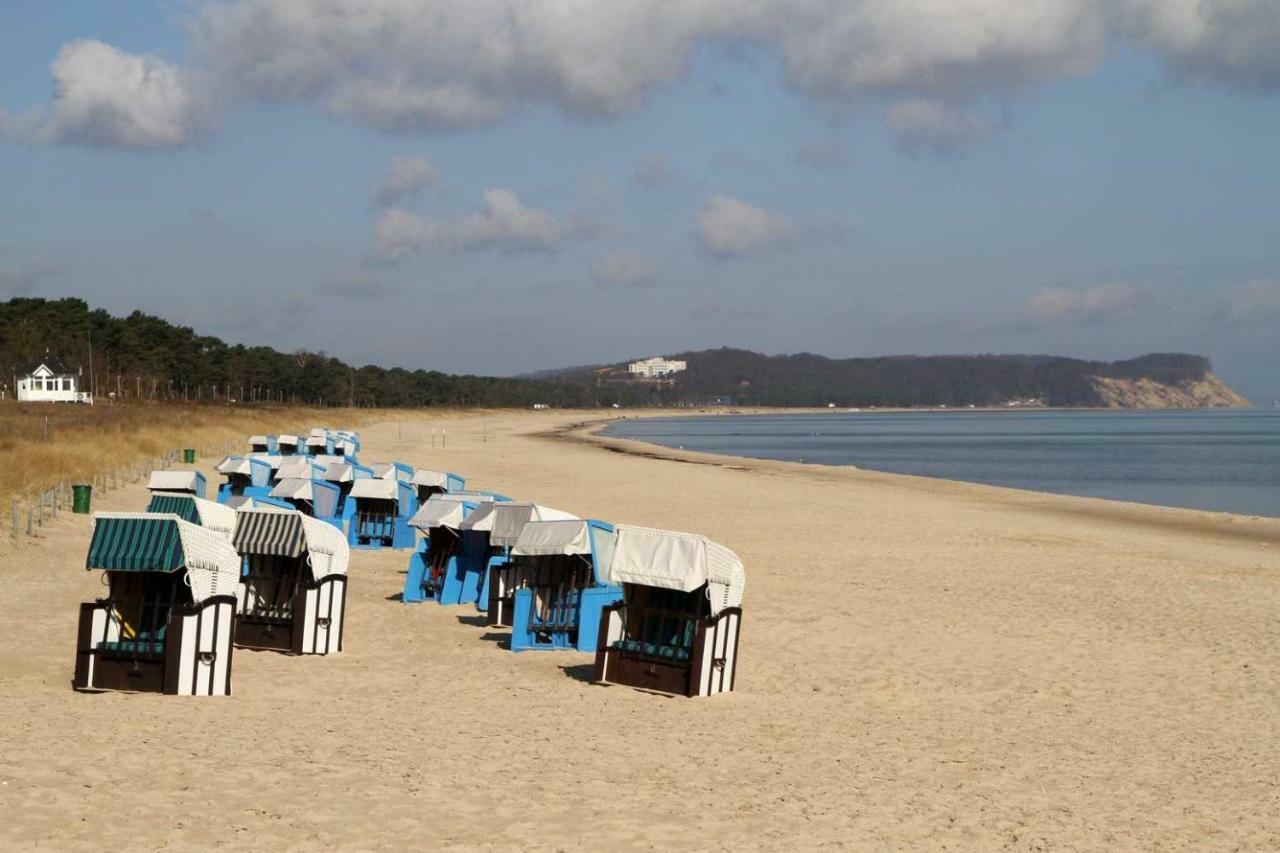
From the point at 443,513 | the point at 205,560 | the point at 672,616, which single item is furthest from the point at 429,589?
the point at 205,560

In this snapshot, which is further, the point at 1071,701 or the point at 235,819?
the point at 1071,701

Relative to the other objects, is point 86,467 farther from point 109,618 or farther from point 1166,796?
point 1166,796

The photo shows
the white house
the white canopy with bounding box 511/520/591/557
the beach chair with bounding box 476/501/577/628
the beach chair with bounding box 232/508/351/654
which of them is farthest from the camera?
the white house

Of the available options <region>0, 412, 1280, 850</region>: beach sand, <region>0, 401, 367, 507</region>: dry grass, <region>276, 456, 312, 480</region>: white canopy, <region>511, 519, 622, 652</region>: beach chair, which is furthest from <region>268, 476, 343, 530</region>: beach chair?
<region>511, 519, 622, 652</region>: beach chair

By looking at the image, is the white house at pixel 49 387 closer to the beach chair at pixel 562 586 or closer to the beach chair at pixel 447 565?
the beach chair at pixel 447 565

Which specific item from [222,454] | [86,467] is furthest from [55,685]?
[222,454]

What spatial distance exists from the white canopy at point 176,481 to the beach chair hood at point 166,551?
13633 mm

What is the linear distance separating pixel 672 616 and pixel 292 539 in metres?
3.98

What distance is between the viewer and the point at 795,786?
8922 mm

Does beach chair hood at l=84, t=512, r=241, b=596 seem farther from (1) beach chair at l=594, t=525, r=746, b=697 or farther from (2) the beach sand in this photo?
(1) beach chair at l=594, t=525, r=746, b=697

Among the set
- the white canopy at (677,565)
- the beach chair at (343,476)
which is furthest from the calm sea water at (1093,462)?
the white canopy at (677,565)

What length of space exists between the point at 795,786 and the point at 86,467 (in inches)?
1050

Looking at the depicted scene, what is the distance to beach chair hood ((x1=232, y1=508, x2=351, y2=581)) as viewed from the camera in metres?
13.6

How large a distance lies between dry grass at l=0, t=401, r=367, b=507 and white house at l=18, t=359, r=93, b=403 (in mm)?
10520
